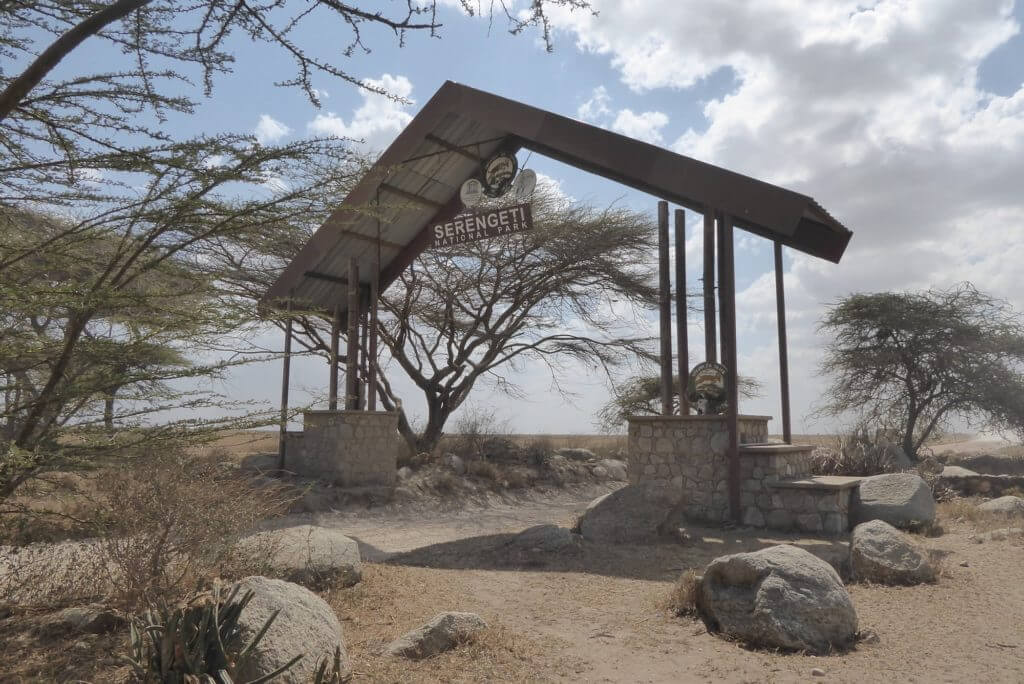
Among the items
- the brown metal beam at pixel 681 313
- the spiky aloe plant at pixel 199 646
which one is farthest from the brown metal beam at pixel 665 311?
the spiky aloe plant at pixel 199 646

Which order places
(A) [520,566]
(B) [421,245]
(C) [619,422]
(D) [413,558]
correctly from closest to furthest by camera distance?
(A) [520,566], (D) [413,558], (B) [421,245], (C) [619,422]

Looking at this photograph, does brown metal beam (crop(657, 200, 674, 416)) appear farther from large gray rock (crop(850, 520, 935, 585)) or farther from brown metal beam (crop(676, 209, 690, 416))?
large gray rock (crop(850, 520, 935, 585))

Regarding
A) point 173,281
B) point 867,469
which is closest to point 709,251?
point 867,469

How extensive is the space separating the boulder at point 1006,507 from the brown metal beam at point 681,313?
16.9 ft

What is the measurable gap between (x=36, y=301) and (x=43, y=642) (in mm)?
2713

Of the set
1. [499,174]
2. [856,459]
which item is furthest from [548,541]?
[856,459]

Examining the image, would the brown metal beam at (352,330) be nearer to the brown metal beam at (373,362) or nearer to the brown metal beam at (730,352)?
the brown metal beam at (373,362)

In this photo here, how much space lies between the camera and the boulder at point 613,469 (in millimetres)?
19844

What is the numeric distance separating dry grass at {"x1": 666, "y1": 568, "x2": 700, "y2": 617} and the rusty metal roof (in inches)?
207

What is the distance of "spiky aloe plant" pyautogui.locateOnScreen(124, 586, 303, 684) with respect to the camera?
3.77 m

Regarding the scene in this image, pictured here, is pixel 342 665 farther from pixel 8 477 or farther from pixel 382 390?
pixel 382 390

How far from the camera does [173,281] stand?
4.95 m

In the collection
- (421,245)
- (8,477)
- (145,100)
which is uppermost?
(421,245)

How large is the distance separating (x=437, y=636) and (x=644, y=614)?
203 cm
